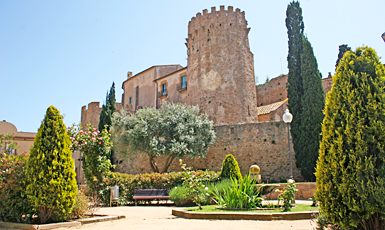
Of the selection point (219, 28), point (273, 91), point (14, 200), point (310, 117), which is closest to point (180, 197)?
point (14, 200)

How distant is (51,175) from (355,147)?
6227 millimetres

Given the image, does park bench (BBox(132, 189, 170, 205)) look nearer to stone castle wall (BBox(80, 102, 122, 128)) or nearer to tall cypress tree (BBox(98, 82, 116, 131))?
tall cypress tree (BBox(98, 82, 116, 131))

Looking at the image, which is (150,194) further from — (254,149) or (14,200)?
(254,149)

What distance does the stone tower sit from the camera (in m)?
26.3

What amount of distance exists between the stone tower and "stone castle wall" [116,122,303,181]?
11.0 feet

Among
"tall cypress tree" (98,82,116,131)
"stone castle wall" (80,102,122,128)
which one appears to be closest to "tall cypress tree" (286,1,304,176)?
"tall cypress tree" (98,82,116,131)

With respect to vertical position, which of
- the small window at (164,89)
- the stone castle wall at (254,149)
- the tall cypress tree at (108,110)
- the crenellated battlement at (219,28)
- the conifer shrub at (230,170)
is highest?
the crenellated battlement at (219,28)

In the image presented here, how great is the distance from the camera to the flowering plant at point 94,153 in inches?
473

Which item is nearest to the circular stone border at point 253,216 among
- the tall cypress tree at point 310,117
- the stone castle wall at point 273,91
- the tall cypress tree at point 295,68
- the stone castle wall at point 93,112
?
the tall cypress tree at point 310,117

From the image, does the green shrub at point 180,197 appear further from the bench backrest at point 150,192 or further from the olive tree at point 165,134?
the olive tree at point 165,134

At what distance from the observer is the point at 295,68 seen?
19.9 metres

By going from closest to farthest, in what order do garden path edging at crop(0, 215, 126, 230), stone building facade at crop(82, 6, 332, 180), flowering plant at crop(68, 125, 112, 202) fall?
garden path edging at crop(0, 215, 126, 230) < flowering plant at crop(68, 125, 112, 202) < stone building facade at crop(82, 6, 332, 180)

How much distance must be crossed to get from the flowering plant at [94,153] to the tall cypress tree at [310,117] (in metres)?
11.1

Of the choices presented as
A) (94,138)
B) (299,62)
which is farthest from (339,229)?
(299,62)
